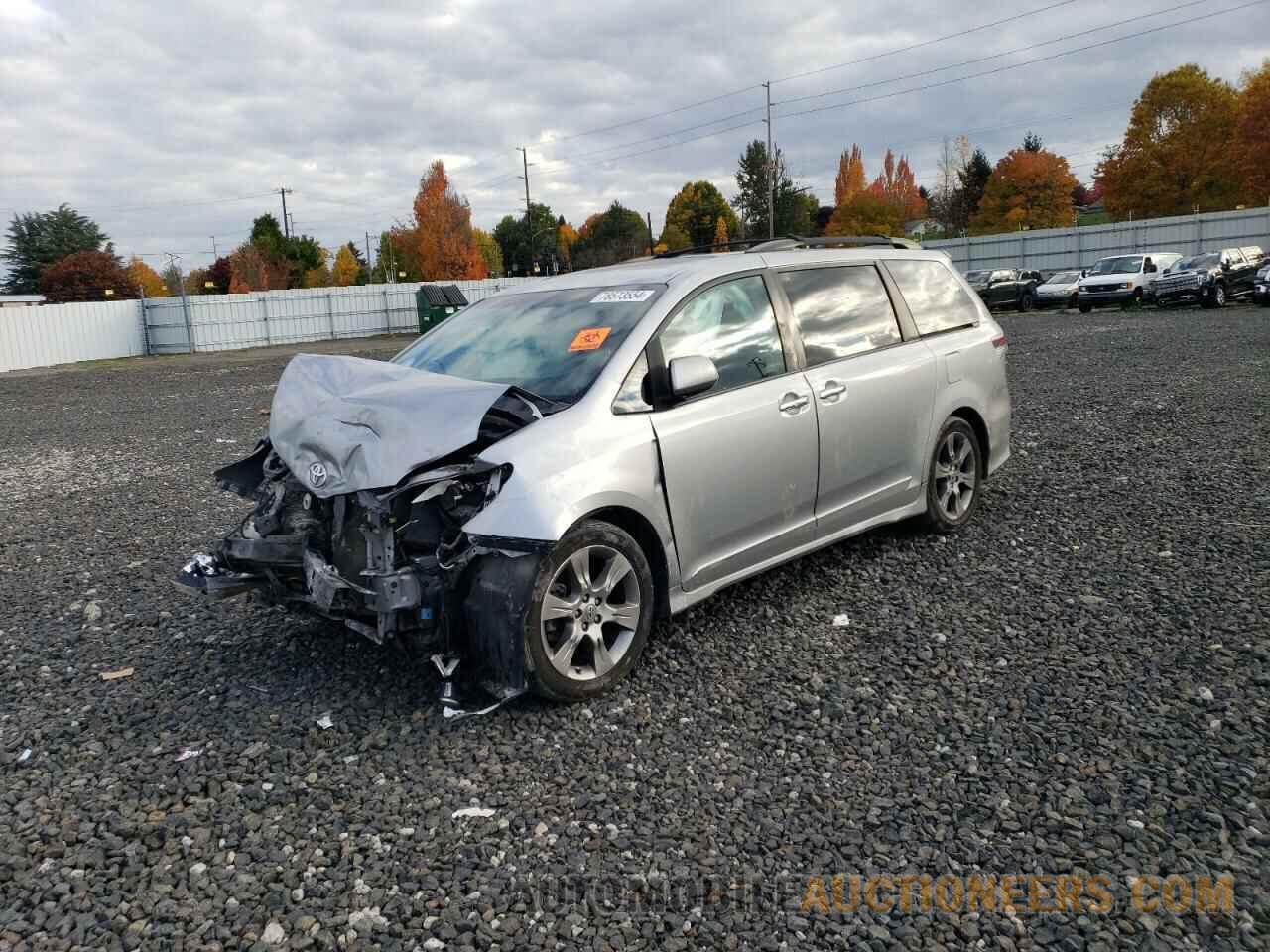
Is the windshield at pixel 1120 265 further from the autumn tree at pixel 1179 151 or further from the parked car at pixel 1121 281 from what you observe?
the autumn tree at pixel 1179 151

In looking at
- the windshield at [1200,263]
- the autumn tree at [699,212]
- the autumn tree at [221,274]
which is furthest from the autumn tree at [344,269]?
the windshield at [1200,263]

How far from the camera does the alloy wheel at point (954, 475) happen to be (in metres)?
6.12

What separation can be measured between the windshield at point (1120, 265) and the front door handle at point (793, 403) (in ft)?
107

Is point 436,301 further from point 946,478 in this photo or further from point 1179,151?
point 1179,151

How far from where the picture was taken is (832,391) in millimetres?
5164

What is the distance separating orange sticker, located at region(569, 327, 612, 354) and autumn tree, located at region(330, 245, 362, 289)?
9825 cm

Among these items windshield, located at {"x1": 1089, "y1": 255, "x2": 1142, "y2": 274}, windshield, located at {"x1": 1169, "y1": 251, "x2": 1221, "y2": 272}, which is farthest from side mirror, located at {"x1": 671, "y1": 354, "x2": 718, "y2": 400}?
windshield, located at {"x1": 1089, "y1": 255, "x2": 1142, "y2": 274}

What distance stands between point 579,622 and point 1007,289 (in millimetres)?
36657

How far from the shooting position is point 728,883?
2916mm

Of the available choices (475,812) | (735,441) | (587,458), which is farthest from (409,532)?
(735,441)

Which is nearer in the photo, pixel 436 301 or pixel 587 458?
pixel 587 458

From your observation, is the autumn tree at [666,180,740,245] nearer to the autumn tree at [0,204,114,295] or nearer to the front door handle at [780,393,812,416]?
the autumn tree at [0,204,114,295]

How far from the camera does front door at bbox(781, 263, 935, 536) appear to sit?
5.19m

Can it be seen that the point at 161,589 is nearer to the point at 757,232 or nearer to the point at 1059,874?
the point at 1059,874
